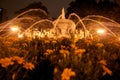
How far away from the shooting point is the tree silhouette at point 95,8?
31328 mm

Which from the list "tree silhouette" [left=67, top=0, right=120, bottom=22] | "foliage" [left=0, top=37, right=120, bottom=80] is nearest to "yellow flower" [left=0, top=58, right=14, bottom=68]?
"foliage" [left=0, top=37, right=120, bottom=80]

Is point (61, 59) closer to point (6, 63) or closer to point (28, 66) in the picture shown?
point (28, 66)

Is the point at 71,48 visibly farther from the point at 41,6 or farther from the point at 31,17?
the point at 41,6

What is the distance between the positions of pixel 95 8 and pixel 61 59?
2933cm

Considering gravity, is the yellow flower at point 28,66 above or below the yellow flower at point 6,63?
below

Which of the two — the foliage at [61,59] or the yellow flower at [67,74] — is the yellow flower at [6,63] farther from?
the yellow flower at [67,74]

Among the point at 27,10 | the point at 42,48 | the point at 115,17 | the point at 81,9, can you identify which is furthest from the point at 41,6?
the point at 42,48

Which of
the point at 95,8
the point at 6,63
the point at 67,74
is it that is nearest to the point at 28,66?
the point at 6,63

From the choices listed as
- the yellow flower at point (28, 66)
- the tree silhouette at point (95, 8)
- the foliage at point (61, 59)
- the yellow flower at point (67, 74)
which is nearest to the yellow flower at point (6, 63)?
the foliage at point (61, 59)

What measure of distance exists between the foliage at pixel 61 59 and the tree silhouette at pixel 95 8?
85.4ft

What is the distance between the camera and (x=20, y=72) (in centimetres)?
370

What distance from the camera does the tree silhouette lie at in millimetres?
31328

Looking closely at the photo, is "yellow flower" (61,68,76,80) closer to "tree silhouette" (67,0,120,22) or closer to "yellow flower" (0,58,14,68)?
"yellow flower" (0,58,14,68)

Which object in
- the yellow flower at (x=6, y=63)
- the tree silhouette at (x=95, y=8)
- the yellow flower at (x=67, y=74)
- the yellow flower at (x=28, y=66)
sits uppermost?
A: the tree silhouette at (x=95, y=8)
